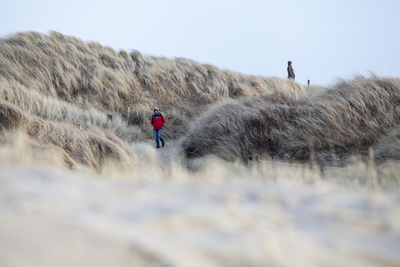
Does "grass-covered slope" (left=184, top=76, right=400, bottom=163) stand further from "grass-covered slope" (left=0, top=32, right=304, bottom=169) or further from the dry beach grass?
"grass-covered slope" (left=0, top=32, right=304, bottom=169)

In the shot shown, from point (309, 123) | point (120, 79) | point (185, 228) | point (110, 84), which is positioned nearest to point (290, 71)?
point (120, 79)

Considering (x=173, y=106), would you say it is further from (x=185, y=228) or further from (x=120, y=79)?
(x=185, y=228)

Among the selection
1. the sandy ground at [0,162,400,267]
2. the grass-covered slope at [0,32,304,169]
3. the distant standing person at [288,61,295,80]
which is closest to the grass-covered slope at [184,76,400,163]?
the grass-covered slope at [0,32,304,169]

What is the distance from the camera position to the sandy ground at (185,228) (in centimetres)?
107

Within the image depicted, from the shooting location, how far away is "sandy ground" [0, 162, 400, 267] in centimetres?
107

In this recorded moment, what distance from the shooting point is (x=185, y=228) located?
1.37 meters

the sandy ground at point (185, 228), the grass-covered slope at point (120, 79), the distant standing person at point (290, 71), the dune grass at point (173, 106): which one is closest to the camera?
the sandy ground at point (185, 228)

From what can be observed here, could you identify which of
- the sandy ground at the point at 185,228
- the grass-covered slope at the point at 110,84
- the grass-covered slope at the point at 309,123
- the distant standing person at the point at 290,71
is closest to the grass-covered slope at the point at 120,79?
the grass-covered slope at the point at 110,84

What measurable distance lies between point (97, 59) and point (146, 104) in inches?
162

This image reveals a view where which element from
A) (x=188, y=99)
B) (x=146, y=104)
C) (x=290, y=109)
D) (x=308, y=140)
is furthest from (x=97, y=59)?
(x=308, y=140)

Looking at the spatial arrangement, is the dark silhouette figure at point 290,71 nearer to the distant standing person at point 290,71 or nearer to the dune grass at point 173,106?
the distant standing person at point 290,71

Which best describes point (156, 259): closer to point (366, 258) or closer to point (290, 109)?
point (366, 258)

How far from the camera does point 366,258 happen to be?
1145 millimetres

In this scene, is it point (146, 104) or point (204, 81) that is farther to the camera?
point (204, 81)
